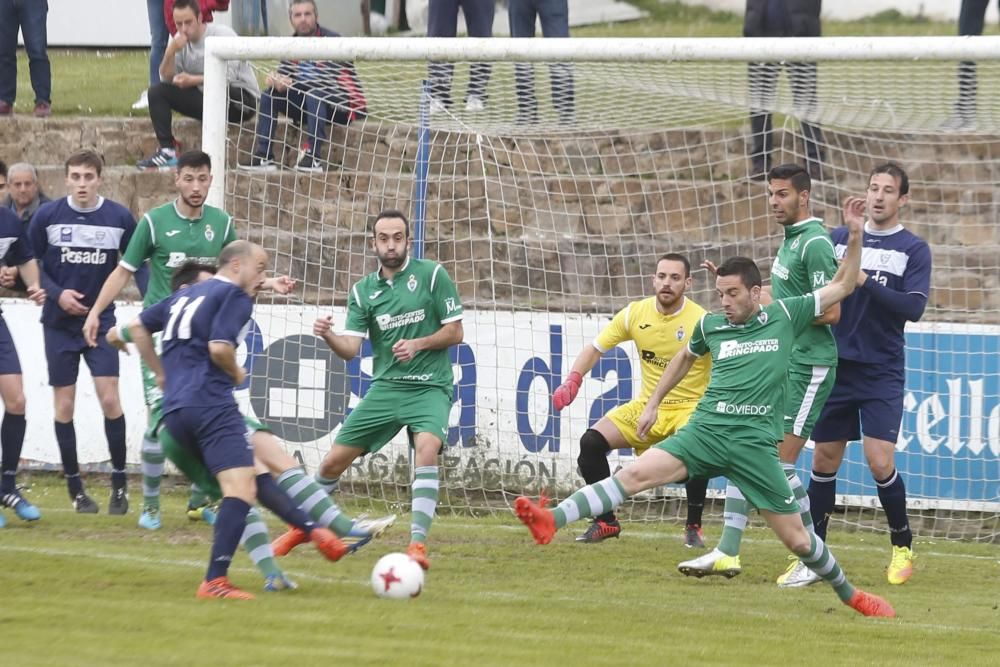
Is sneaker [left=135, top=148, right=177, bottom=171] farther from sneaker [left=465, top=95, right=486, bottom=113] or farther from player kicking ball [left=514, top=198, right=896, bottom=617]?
player kicking ball [left=514, top=198, right=896, bottom=617]

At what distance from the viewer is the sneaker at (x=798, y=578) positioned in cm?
828

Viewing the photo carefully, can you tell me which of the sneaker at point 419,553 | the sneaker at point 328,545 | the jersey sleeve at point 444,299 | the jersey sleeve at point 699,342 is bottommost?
the sneaker at point 419,553

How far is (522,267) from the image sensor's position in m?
12.4

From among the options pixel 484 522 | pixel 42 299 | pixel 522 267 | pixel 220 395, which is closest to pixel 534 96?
pixel 522 267

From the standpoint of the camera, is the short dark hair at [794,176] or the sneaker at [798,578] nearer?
the short dark hair at [794,176]

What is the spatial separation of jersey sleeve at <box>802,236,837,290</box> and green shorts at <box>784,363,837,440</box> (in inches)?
18.6

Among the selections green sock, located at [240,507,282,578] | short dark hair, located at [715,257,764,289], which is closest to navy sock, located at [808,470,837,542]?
short dark hair, located at [715,257,764,289]

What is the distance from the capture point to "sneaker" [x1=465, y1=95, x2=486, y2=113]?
37.5 feet

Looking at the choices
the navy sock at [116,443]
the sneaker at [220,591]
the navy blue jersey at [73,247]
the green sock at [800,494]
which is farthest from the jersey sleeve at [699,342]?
the navy sock at [116,443]

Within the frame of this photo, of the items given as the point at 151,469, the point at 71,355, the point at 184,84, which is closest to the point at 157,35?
the point at 184,84

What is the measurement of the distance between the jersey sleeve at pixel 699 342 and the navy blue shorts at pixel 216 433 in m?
2.38

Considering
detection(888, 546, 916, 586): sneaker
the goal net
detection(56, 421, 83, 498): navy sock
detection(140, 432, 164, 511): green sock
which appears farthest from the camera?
the goal net

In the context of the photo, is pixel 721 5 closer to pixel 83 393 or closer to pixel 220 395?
pixel 83 393

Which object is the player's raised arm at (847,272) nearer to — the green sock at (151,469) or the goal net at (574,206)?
the goal net at (574,206)
